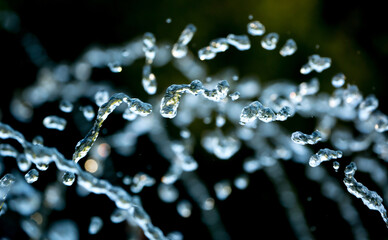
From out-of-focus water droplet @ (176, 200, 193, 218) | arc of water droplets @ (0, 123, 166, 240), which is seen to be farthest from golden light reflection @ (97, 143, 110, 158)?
arc of water droplets @ (0, 123, 166, 240)

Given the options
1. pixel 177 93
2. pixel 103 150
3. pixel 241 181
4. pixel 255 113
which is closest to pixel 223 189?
pixel 241 181

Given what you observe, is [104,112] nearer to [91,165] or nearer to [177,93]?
[177,93]

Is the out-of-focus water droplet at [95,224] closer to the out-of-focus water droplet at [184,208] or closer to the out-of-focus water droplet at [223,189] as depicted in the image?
the out-of-focus water droplet at [184,208]

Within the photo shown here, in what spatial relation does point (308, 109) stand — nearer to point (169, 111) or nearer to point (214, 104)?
point (214, 104)

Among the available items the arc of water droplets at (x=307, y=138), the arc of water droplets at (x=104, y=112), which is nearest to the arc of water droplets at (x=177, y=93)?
the arc of water droplets at (x=104, y=112)

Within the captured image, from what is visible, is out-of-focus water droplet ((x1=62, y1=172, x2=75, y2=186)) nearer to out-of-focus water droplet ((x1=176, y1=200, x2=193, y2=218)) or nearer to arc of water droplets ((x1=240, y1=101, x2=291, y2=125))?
arc of water droplets ((x1=240, y1=101, x2=291, y2=125))

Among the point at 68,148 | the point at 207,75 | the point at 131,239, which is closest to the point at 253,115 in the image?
the point at 131,239

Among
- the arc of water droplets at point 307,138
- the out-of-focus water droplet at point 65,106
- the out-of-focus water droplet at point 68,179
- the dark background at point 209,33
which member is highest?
the arc of water droplets at point 307,138
